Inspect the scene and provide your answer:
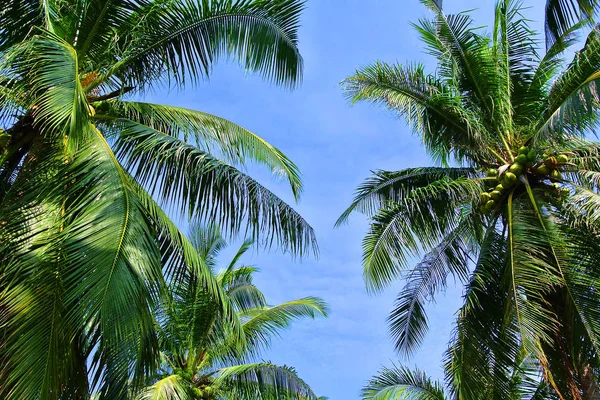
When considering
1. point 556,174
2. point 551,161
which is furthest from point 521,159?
point 556,174

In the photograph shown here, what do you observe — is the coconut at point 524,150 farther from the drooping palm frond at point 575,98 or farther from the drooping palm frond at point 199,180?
the drooping palm frond at point 199,180

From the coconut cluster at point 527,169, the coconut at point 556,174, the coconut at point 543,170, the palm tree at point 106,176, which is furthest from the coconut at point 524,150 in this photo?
the palm tree at point 106,176

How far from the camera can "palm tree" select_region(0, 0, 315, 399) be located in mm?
5945

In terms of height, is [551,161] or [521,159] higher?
[521,159]

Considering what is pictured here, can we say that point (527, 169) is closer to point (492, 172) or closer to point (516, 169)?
point (516, 169)

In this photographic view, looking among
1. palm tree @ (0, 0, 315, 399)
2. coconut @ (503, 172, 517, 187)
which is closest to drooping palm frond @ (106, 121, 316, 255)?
palm tree @ (0, 0, 315, 399)

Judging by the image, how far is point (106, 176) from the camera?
6660 mm

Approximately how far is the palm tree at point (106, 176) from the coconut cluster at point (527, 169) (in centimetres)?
379

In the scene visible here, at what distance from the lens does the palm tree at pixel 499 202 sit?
32.1ft

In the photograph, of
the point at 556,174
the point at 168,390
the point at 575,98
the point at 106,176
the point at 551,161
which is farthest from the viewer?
the point at 168,390

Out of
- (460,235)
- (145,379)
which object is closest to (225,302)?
(145,379)

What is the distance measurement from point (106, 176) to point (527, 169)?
22.0 ft

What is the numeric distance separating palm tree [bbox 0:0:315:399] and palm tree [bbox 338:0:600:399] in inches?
135

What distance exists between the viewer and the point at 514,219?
10.4 m
